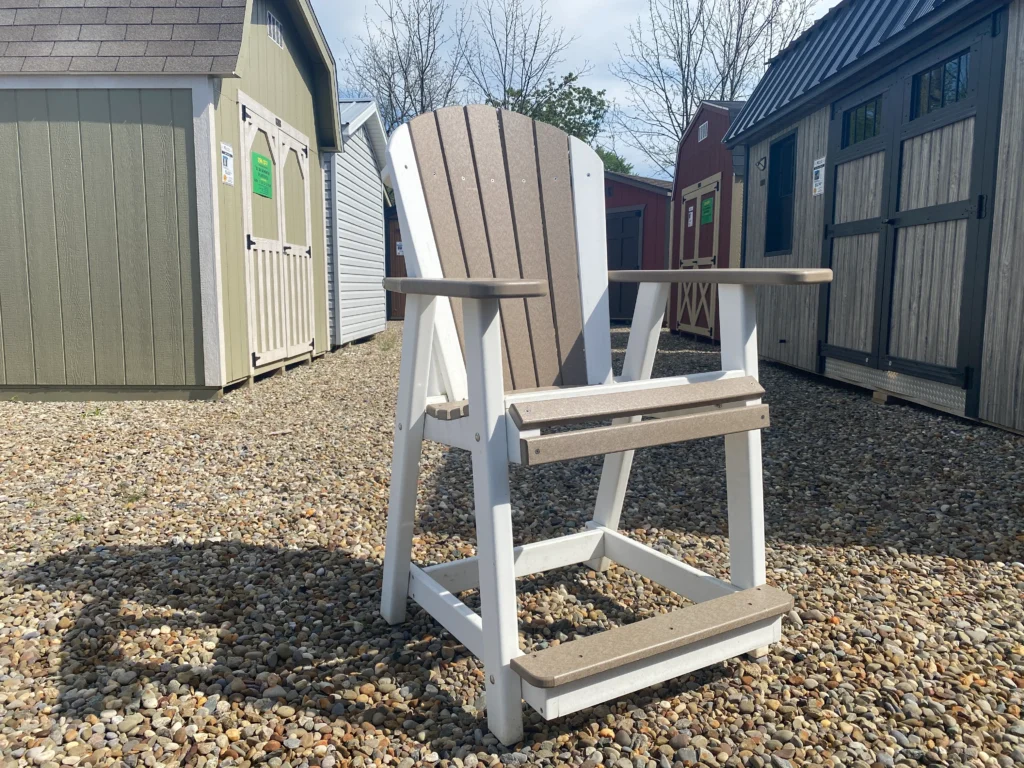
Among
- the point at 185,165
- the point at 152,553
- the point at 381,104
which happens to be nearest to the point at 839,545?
the point at 152,553

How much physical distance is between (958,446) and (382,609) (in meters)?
2.96

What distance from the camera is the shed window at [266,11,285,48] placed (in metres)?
5.85

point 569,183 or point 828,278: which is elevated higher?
point 569,183

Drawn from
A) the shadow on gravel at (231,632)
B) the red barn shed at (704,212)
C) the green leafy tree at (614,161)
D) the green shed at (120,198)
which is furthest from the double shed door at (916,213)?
the green leafy tree at (614,161)

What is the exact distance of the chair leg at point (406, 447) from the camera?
173 centimetres

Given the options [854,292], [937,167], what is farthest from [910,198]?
[854,292]

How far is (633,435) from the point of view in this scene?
4.86 ft

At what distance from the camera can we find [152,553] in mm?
2361

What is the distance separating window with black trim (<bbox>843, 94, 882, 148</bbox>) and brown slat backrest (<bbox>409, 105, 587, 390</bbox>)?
3.82 m

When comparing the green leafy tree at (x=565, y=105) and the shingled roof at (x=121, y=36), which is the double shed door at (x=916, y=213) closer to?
the shingled roof at (x=121, y=36)

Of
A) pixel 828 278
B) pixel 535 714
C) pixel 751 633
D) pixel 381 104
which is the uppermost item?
pixel 381 104

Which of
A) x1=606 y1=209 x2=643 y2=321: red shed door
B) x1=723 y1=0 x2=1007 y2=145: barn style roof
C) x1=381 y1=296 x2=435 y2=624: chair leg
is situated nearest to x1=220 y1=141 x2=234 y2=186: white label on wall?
x1=381 y1=296 x2=435 y2=624: chair leg

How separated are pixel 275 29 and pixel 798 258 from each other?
14.8ft

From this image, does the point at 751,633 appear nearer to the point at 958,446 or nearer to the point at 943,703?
the point at 943,703
